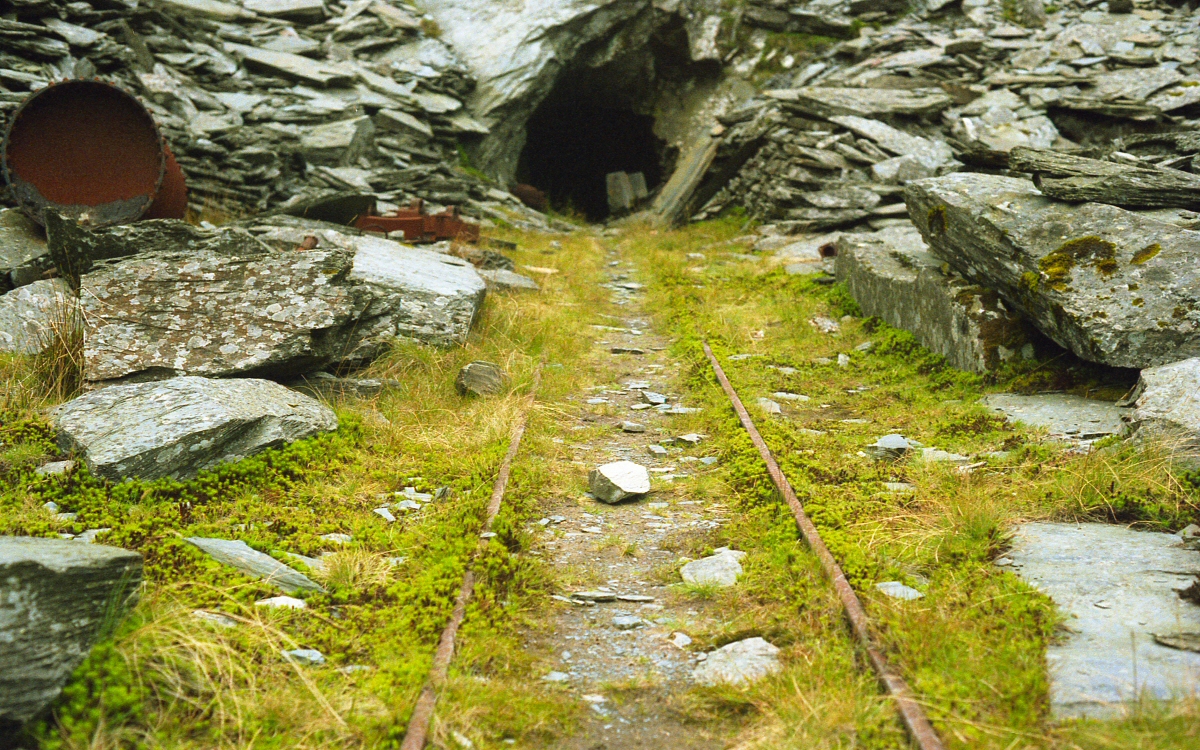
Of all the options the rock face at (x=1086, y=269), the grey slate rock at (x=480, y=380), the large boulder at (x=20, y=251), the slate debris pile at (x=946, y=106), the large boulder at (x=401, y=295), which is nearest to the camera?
the rock face at (x=1086, y=269)

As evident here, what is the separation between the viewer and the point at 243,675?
8.09ft

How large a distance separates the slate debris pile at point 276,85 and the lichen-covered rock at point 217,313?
4.57 meters

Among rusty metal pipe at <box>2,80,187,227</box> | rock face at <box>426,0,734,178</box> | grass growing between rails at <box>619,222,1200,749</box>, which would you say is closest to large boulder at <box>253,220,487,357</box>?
rusty metal pipe at <box>2,80,187,227</box>

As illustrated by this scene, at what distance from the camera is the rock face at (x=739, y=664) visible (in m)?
2.64

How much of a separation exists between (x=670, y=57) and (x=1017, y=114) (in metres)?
8.33

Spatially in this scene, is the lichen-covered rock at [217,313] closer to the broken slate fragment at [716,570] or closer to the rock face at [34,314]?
the rock face at [34,314]

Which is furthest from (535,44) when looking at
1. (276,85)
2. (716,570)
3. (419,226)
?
(716,570)

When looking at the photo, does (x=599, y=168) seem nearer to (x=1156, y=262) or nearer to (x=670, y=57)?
(x=670, y=57)

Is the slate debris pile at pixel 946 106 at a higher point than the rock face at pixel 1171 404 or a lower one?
higher

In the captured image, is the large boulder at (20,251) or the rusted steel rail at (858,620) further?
the large boulder at (20,251)

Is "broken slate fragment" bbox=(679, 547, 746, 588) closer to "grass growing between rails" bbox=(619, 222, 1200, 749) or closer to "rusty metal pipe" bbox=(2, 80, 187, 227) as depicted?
"grass growing between rails" bbox=(619, 222, 1200, 749)

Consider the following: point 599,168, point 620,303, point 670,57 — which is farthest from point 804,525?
point 599,168

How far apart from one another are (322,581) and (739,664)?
5.56 ft

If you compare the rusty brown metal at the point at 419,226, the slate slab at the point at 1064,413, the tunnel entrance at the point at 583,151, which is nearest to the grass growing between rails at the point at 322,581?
the slate slab at the point at 1064,413
